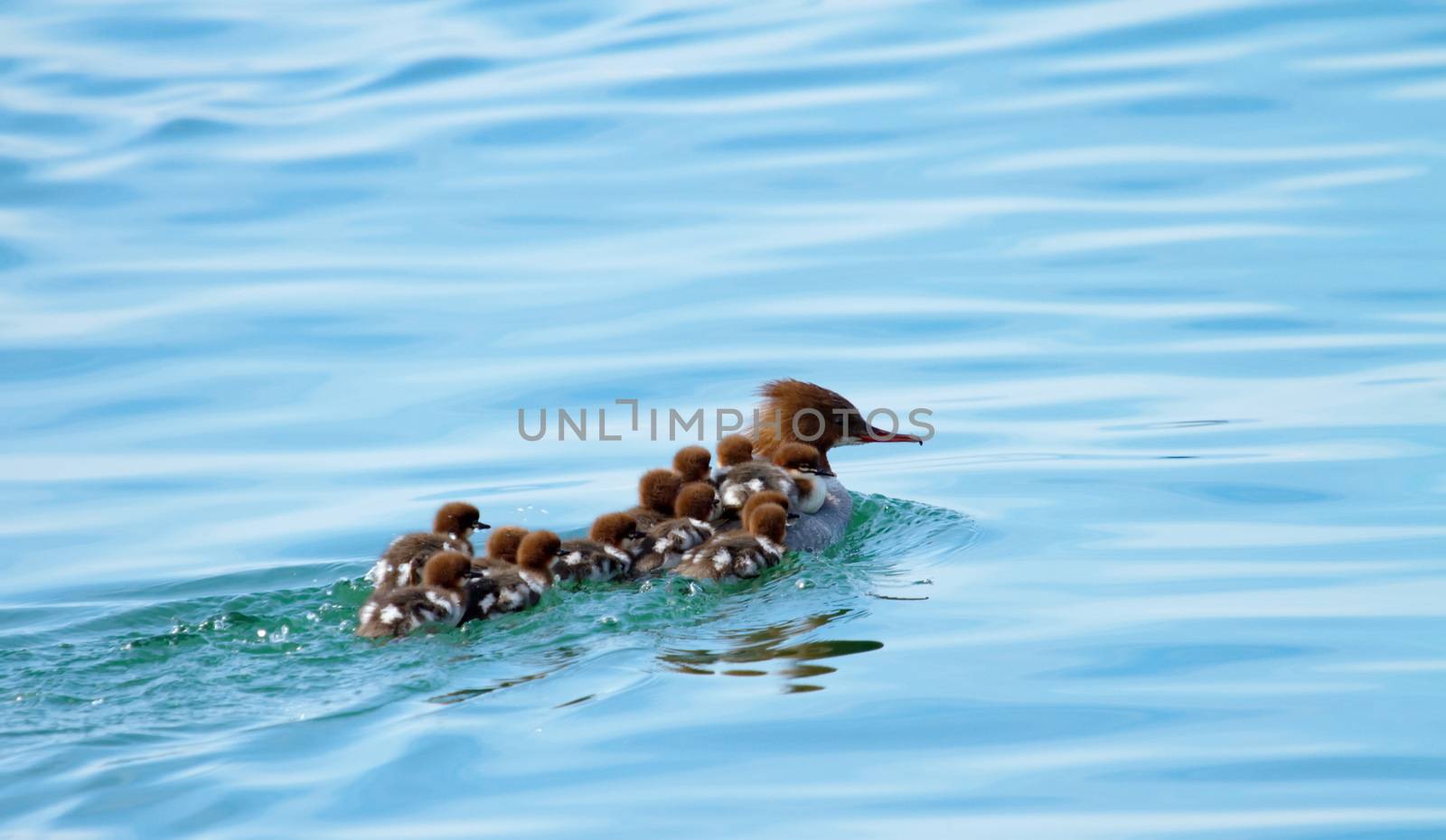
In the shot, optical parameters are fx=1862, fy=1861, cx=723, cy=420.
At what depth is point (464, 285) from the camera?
11.8 meters

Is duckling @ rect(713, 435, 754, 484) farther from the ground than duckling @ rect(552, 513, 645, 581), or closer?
farther from the ground

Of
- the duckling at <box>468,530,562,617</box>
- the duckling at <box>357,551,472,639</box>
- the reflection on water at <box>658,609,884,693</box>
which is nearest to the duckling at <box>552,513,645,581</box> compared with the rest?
the duckling at <box>468,530,562,617</box>

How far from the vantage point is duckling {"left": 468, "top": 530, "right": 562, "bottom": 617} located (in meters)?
6.63

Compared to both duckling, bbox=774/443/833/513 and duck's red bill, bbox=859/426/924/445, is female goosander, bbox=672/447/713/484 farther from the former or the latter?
duck's red bill, bbox=859/426/924/445

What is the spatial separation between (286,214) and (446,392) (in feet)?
13.5

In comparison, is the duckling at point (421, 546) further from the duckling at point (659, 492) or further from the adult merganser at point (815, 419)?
the adult merganser at point (815, 419)

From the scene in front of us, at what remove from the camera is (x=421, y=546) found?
7.03 meters

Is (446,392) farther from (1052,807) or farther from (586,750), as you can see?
(1052,807)

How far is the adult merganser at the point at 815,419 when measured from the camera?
28.7 ft

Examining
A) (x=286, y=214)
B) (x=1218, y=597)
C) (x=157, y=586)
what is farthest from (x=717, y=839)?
(x=286, y=214)

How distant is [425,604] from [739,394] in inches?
140

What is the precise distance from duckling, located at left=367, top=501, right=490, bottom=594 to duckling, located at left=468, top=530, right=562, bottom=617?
Result: 0.21m

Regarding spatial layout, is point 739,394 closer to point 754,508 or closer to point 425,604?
point 754,508

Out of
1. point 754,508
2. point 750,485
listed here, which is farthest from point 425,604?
point 750,485
